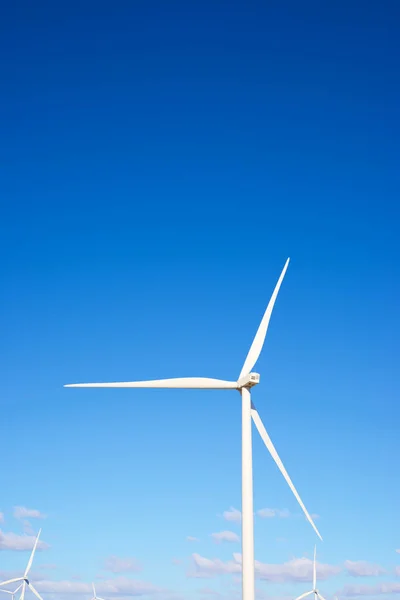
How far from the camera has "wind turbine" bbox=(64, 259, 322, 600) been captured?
129ft

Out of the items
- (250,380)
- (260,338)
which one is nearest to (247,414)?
(250,380)

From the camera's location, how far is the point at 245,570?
129ft

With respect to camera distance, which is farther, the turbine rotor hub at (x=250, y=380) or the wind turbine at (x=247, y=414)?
the turbine rotor hub at (x=250, y=380)

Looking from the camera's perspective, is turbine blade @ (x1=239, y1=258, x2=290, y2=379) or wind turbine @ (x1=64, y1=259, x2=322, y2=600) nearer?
wind turbine @ (x1=64, y1=259, x2=322, y2=600)

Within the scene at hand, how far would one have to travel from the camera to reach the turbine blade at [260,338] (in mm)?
46222

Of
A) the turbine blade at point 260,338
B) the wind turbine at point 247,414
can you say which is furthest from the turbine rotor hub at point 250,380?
the turbine blade at point 260,338

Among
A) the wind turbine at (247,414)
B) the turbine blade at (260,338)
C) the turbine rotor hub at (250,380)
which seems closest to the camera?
the wind turbine at (247,414)

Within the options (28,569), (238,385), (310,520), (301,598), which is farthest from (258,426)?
(28,569)

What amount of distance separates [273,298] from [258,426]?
7.73 metres

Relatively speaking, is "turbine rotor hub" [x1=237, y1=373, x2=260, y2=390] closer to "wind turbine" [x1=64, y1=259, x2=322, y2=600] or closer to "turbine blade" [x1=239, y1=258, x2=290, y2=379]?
"wind turbine" [x1=64, y1=259, x2=322, y2=600]

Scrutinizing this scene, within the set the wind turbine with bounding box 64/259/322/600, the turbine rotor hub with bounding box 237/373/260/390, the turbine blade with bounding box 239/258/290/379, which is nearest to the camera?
the wind turbine with bounding box 64/259/322/600

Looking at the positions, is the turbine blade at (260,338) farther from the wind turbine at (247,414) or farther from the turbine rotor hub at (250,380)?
the turbine rotor hub at (250,380)

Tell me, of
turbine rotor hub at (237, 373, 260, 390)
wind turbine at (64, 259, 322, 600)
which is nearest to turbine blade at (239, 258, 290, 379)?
wind turbine at (64, 259, 322, 600)

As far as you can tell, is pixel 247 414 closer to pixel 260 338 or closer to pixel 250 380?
pixel 250 380
